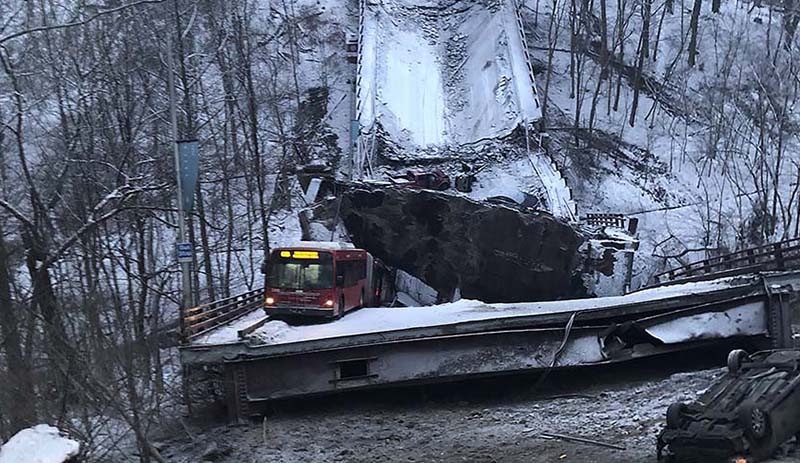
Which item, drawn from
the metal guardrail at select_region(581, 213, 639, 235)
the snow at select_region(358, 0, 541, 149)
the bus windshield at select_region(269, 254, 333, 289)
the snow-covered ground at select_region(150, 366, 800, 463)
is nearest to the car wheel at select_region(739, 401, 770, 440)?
the snow-covered ground at select_region(150, 366, 800, 463)

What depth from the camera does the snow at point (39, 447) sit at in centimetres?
1138

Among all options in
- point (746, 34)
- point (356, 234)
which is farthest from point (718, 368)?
point (746, 34)

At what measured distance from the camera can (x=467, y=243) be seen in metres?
30.3

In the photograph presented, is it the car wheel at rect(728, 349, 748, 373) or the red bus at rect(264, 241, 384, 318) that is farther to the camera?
the red bus at rect(264, 241, 384, 318)

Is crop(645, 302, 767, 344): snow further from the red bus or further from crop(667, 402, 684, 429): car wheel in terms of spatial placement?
the red bus

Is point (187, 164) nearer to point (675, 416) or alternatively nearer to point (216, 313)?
point (216, 313)

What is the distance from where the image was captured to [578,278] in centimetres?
3017

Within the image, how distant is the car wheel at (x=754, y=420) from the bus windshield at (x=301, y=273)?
12.1m

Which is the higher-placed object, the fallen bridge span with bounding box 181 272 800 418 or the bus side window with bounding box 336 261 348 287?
the bus side window with bounding box 336 261 348 287

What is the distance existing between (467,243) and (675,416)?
64.3ft

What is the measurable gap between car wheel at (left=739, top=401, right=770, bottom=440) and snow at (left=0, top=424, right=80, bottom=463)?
884cm

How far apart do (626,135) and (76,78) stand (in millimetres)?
29863

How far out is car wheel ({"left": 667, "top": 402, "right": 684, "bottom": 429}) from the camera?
1085cm

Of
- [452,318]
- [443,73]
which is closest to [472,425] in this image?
[452,318]
